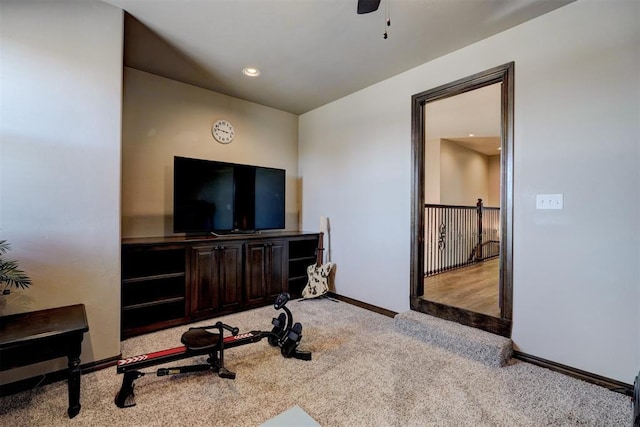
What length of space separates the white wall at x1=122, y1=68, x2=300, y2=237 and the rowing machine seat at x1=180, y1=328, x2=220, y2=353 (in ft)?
5.75

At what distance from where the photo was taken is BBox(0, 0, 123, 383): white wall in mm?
1889

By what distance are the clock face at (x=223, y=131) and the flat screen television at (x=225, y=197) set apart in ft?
1.81

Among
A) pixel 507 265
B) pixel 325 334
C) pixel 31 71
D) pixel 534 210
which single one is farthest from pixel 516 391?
pixel 31 71

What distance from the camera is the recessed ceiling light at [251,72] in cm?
315

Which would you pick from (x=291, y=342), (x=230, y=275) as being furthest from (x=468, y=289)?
(x=230, y=275)

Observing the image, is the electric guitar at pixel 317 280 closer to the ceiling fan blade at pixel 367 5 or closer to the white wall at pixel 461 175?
the ceiling fan blade at pixel 367 5

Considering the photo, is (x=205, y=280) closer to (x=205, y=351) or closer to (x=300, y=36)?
(x=205, y=351)

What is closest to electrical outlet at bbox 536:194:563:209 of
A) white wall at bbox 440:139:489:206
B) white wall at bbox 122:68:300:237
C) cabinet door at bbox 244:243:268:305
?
cabinet door at bbox 244:243:268:305

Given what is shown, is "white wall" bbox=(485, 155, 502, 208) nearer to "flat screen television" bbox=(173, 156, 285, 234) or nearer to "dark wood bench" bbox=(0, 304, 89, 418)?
"flat screen television" bbox=(173, 156, 285, 234)

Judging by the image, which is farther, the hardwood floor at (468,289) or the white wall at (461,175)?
the white wall at (461,175)

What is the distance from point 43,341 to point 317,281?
2848mm

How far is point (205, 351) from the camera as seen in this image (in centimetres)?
196

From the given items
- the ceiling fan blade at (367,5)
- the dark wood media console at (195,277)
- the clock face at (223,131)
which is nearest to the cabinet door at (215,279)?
the dark wood media console at (195,277)

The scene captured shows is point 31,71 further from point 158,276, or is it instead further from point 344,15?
point 344,15
